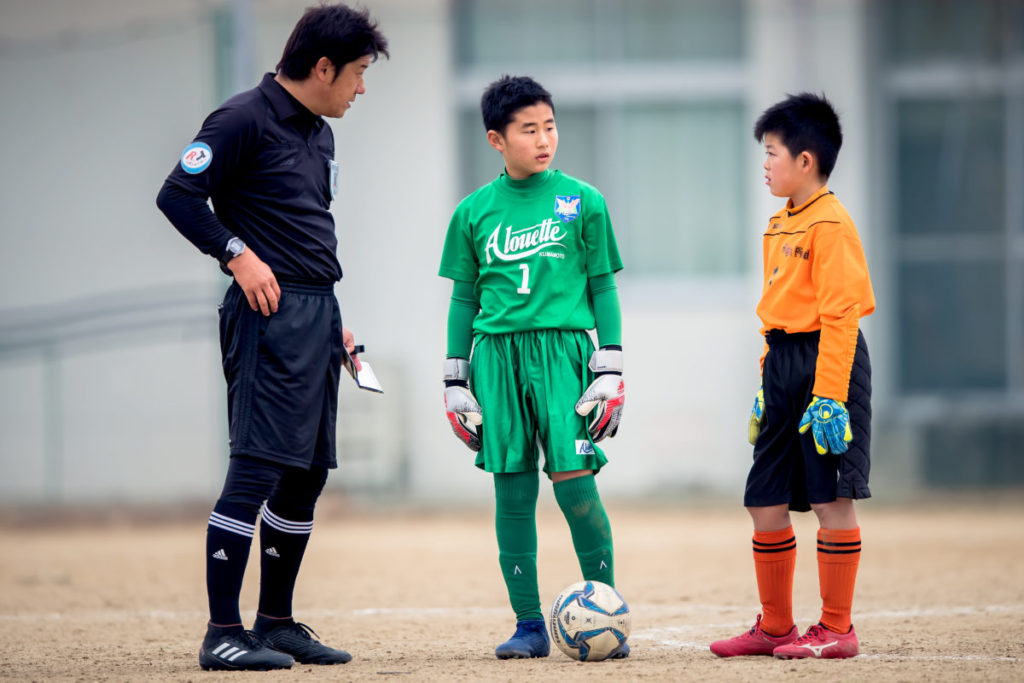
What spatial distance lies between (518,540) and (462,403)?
1.73 feet

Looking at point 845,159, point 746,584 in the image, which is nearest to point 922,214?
point 845,159

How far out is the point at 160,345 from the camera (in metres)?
12.9

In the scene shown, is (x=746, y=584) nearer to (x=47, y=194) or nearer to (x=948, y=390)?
(x=948, y=390)

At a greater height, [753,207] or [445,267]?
[753,207]

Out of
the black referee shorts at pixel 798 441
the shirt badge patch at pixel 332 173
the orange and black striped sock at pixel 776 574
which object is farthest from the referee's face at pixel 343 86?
the orange and black striped sock at pixel 776 574

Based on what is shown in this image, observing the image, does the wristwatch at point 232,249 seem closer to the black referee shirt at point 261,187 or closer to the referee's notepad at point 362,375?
the black referee shirt at point 261,187

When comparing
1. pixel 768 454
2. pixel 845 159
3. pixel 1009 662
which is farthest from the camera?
pixel 845 159

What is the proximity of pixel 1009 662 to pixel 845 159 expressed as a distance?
8.61 meters

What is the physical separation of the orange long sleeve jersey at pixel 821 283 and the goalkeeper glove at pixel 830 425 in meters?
0.04

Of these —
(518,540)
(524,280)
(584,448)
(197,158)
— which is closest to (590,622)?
(518,540)

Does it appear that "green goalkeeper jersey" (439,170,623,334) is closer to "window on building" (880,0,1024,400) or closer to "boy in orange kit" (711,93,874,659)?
"boy in orange kit" (711,93,874,659)

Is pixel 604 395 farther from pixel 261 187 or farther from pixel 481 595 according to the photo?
pixel 481 595

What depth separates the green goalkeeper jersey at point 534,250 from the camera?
4.65 meters

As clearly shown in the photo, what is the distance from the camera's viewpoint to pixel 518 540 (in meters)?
4.68
